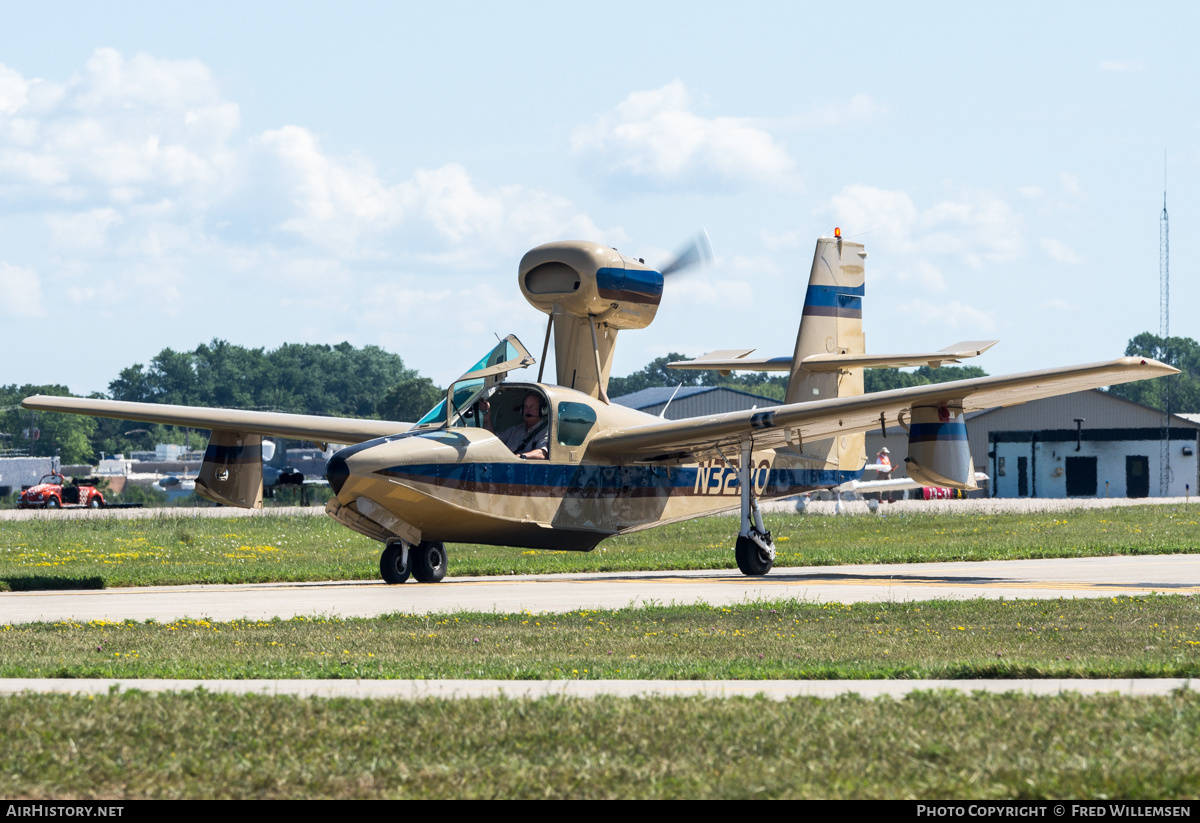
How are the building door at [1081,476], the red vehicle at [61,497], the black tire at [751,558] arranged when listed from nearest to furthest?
the black tire at [751,558]
the red vehicle at [61,497]
the building door at [1081,476]

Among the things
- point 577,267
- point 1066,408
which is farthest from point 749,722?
point 1066,408

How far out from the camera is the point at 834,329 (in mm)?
28609

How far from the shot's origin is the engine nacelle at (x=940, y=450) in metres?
21.9

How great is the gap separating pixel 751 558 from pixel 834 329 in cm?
674

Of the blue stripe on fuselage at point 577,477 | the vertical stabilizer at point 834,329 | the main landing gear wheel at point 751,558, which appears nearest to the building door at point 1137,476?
the vertical stabilizer at point 834,329

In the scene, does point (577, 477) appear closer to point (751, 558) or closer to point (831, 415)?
point (751, 558)

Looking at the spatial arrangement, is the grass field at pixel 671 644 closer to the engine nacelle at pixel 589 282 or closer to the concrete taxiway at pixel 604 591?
the concrete taxiway at pixel 604 591

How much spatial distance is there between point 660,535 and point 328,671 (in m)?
25.9

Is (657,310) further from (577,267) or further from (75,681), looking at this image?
(75,681)

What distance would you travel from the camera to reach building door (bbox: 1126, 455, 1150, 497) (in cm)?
7838

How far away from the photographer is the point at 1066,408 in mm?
82500

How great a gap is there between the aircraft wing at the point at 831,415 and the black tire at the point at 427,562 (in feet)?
11.0

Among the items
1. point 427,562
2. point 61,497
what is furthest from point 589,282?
point 61,497


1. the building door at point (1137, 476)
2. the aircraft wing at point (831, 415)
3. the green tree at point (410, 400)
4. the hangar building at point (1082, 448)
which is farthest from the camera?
the green tree at point (410, 400)
